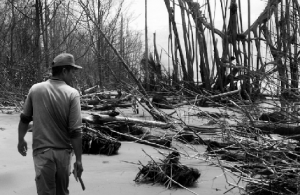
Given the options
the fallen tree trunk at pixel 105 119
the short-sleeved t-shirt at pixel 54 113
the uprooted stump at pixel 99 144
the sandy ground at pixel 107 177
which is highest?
the short-sleeved t-shirt at pixel 54 113

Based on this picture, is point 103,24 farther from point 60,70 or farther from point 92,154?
point 60,70

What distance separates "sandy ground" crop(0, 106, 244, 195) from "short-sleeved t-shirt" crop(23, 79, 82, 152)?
1.13 m

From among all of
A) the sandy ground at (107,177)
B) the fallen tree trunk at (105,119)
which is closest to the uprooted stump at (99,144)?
the sandy ground at (107,177)

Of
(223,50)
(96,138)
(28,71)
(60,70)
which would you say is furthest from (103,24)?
(60,70)

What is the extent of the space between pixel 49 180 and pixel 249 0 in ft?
24.2

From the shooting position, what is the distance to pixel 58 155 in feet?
9.25

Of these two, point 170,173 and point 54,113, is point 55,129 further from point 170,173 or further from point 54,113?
point 170,173

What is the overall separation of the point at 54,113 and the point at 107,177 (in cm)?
189

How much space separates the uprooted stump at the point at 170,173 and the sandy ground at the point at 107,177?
0.24 feet

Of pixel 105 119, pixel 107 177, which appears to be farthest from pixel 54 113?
pixel 105 119

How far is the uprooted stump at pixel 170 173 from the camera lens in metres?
4.17

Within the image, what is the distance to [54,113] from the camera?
9.30 ft

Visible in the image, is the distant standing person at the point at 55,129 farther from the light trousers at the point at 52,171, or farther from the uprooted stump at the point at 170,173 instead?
the uprooted stump at the point at 170,173

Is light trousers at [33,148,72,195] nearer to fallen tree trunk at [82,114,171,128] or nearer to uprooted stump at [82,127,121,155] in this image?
uprooted stump at [82,127,121,155]
